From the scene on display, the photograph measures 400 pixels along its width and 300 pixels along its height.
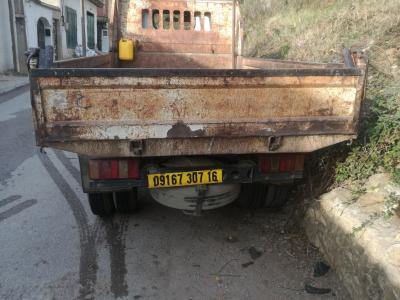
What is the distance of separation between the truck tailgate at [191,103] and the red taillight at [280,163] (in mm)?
343

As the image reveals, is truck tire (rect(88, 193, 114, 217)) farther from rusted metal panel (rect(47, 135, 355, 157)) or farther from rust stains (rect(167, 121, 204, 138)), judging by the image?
rust stains (rect(167, 121, 204, 138))

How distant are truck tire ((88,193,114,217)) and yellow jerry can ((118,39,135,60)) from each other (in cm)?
279

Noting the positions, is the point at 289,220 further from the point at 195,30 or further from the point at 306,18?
the point at 306,18

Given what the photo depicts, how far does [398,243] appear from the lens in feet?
8.16

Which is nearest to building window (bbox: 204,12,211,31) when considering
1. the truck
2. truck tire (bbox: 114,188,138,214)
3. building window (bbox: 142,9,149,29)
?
building window (bbox: 142,9,149,29)

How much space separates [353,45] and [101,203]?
5.08 metres

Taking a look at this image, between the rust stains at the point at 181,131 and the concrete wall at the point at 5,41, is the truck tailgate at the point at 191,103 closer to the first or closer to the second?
the rust stains at the point at 181,131

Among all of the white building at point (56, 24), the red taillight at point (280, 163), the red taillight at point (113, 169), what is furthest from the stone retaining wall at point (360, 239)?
the white building at point (56, 24)

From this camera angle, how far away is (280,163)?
10.7ft

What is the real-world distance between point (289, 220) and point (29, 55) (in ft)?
8.92

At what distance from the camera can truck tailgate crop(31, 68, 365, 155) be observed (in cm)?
262

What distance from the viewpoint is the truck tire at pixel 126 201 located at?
3.71m

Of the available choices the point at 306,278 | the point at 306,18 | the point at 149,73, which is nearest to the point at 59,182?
the point at 149,73

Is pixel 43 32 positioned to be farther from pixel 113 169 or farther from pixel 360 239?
pixel 360 239
